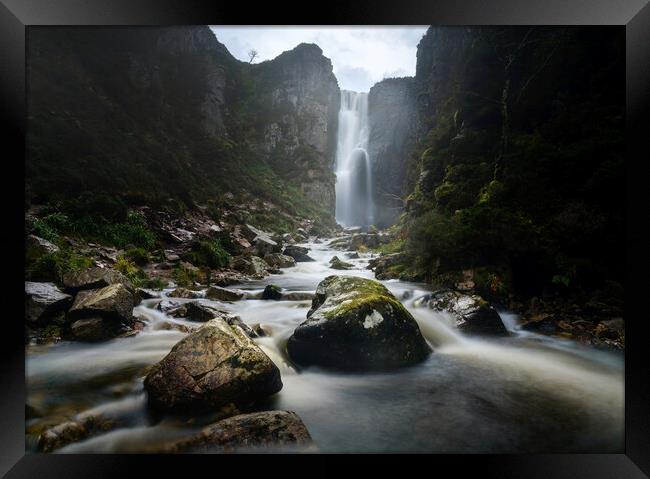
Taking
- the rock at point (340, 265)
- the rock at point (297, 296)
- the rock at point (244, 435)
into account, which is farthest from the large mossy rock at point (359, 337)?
the rock at point (340, 265)

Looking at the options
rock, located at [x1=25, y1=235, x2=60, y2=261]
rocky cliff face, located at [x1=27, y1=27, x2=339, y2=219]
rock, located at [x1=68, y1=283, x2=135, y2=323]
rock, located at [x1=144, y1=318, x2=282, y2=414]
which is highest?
rocky cliff face, located at [x1=27, y1=27, x2=339, y2=219]

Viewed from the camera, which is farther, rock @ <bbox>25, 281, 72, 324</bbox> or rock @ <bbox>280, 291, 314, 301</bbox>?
rock @ <bbox>280, 291, 314, 301</bbox>

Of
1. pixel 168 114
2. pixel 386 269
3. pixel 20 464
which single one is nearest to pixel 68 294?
pixel 20 464

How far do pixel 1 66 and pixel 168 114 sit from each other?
7.14m

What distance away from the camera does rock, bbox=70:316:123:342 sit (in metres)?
2.74

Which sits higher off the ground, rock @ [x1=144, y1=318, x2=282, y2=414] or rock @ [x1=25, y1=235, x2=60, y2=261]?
rock @ [x1=25, y1=235, x2=60, y2=261]

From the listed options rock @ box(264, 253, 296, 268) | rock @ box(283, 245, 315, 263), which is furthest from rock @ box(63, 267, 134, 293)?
rock @ box(283, 245, 315, 263)

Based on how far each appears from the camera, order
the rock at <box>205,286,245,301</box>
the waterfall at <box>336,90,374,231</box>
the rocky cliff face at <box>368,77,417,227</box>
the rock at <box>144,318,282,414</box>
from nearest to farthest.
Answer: the rock at <box>144,318,282,414</box>
the rock at <box>205,286,245,301</box>
the rocky cliff face at <box>368,77,417,227</box>
the waterfall at <box>336,90,374,231</box>

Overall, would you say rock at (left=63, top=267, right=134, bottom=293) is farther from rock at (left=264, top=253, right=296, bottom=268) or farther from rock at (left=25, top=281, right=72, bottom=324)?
rock at (left=264, top=253, right=296, bottom=268)

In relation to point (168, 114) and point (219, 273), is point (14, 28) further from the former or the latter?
point (168, 114)

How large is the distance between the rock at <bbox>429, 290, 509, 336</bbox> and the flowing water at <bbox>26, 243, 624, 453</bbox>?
1.12 feet

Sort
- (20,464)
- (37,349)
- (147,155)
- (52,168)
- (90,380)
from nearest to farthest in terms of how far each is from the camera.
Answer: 1. (20,464)
2. (90,380)
3. (37,349)
4. (52,168)
5. (147,155)

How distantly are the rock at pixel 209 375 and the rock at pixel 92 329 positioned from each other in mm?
1088

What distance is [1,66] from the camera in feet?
6.72
